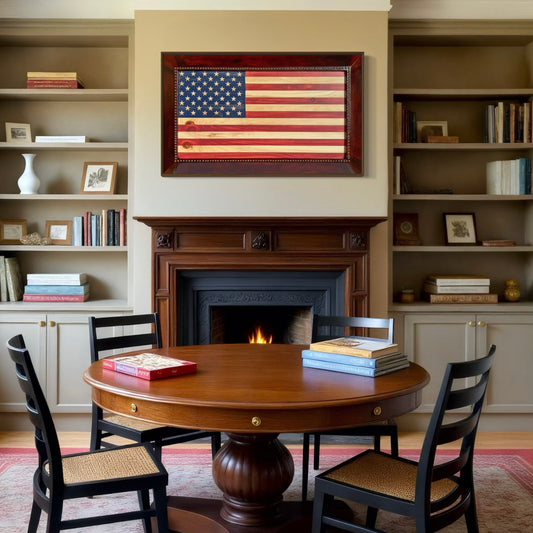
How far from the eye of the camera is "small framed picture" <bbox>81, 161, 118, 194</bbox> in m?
4.57

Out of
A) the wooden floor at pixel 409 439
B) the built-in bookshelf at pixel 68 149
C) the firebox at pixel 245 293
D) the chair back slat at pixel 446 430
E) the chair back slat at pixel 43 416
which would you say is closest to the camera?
the chair back slat at pixel 446 430

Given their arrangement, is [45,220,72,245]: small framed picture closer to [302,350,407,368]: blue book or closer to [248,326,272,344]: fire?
[248,326,272,344]: fire

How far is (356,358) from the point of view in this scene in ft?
7.81

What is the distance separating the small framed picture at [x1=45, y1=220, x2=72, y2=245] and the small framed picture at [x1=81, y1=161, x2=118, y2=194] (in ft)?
0.94

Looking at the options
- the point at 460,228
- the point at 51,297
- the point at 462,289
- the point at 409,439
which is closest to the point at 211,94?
the point at 51,297

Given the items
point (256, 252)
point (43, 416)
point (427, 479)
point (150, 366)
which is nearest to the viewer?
point (427, 479)

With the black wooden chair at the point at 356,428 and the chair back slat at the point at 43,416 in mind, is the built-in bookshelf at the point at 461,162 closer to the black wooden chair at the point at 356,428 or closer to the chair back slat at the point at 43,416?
the black wooden chair at the point at 356,428

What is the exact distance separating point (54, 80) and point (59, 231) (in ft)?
3.40

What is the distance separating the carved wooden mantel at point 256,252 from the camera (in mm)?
4074

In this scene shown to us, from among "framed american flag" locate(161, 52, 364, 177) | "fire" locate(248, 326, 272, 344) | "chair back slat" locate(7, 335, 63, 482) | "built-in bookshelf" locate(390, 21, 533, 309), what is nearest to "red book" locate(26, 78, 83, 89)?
"framed american flag" locate(161, 52, 364, 177)

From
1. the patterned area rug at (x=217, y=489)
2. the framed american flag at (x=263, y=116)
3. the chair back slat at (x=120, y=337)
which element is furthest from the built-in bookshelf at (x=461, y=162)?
the chair back slat at (x=120, y=337)

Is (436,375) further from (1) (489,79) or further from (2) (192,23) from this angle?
(2) (192,23)

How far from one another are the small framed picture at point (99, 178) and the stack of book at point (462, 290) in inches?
93.0

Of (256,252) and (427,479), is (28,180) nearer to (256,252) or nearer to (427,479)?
(256,252)
